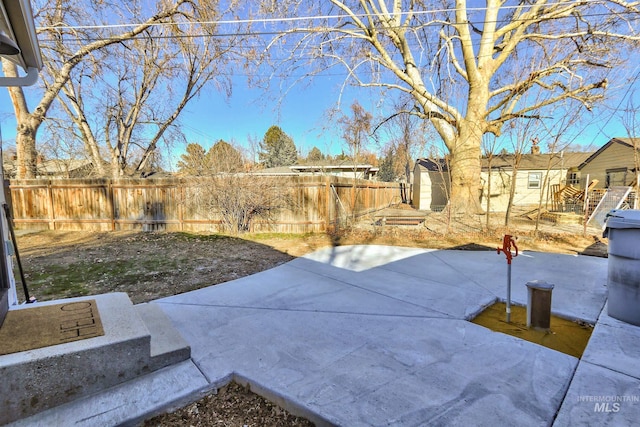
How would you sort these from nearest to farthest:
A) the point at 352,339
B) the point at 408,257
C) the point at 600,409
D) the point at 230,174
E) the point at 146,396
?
the point at 600,409, the point at 146,396, the point at 352,339, the point at 408,257, the point at 230,174

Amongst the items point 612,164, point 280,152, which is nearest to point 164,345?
point 612,164

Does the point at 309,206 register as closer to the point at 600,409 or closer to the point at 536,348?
the point at 536,348

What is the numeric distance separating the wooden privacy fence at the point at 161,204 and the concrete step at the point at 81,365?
687 centimetres

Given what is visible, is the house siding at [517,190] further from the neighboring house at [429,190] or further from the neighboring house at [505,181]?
the neighboring house at [429,190]

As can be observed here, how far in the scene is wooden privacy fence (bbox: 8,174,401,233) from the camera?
9.47m

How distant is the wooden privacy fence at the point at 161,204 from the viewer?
947 cm

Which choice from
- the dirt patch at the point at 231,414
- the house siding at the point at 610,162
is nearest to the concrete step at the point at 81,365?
the dirt patch at the point at 231,414

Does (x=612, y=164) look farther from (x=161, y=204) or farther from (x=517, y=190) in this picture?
(x=161, y=204)

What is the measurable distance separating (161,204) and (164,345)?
8.65 meters

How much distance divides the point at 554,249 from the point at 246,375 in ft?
24.8

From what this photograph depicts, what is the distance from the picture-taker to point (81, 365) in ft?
6.40

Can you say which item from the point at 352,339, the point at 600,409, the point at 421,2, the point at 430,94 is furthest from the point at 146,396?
the point at 421,2

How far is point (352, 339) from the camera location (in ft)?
9.26

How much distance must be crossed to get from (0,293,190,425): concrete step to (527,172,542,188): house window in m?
21.2
